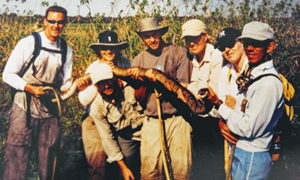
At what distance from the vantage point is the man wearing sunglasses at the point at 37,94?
383cm

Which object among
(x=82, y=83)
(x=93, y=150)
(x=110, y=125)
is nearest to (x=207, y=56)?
(x=110, y=125)

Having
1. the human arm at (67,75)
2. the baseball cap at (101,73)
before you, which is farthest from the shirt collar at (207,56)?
the human arm at (67,75)

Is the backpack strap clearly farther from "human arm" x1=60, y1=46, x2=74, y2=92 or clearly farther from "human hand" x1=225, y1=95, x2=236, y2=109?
"human hand" x1=225, y1=95, x2=236, y2=109

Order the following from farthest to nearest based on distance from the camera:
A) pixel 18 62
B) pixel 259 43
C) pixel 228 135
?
1. pixel 18 62
2. pixel 228 135
3. pixel 259 43

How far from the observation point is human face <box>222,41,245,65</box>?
3510 mm

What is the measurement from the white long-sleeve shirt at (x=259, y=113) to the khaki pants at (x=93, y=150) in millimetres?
1639

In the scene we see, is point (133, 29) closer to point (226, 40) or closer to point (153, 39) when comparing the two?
point (153, 39)

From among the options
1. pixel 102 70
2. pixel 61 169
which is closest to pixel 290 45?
pixel 102 70

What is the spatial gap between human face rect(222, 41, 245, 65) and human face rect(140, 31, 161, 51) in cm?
76

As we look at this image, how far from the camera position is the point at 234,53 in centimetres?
356

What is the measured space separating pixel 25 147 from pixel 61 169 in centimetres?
56

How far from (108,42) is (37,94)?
3.53 feet

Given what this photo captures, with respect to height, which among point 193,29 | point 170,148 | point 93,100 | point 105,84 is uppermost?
point 193,29

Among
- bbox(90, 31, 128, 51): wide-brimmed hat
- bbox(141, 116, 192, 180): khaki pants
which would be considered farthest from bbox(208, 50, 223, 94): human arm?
bbox(90, 31, 128, 51): wide-brimmed hat
